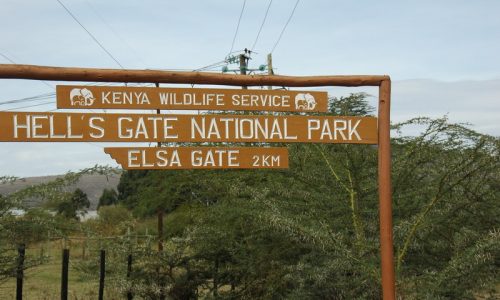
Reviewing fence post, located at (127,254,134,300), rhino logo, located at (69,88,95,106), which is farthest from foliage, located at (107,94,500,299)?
fence post, located at (127,254,134,300)

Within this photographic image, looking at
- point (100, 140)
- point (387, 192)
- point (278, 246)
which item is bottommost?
point (278, 246)

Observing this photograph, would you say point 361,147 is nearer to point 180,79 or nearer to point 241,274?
point 180,79

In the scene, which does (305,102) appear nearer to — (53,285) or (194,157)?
(194,157)

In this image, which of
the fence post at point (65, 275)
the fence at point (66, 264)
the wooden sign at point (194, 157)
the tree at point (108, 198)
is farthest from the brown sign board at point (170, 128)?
the tree at point (108, 198)

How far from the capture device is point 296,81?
563cm

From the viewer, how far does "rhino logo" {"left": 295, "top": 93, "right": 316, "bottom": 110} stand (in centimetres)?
568

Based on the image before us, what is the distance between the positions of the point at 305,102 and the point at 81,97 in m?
1.80

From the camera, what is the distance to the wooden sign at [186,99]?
5.27 meters

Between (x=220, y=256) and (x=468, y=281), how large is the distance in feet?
17.2

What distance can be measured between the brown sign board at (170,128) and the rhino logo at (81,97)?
11cm

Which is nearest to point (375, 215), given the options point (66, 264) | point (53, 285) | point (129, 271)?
point (66, 264)

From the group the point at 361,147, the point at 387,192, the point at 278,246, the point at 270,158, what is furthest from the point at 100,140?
the point at 278,246

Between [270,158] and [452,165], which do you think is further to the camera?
[452,165]

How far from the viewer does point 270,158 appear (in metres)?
5.55
